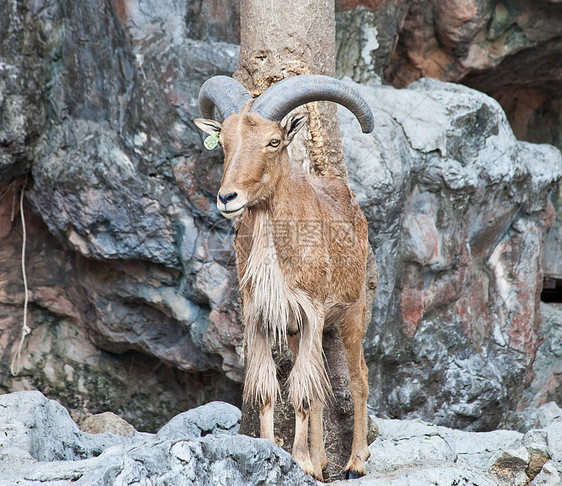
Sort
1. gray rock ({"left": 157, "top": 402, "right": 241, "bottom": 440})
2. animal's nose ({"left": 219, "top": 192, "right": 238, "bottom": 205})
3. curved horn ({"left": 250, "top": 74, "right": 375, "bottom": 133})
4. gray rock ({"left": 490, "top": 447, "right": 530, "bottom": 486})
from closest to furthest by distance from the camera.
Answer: animal's nose ({"left": 219, "top": 192, "right": 238, "bottom": 205})
curved horn ({"left": 250, "top": 74, "right": 375, "bottom": 133})
gray rock ({"left": 490, "top": 447, "right": 530, "bottom": 486})
gray rock ({"left": 157, "top": 402, "right": 241, "bottom": 440})

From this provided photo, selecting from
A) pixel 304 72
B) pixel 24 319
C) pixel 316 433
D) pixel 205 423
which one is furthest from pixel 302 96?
pixel 24 319

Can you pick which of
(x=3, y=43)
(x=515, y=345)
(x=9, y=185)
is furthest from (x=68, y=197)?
(x=515, y=345)

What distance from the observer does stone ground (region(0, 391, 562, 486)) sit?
3.83 meters

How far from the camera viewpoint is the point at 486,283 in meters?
10.4

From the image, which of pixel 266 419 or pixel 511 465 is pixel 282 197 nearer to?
pixel 266 419

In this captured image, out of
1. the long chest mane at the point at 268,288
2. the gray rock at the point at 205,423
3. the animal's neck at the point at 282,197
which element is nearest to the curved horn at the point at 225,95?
the animal's neck at the point at 282,197

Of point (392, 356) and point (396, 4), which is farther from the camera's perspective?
point (396, 4)

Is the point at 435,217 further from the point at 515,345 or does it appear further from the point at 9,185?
the point at 9,185

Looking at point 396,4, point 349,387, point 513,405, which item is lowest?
point 513,405

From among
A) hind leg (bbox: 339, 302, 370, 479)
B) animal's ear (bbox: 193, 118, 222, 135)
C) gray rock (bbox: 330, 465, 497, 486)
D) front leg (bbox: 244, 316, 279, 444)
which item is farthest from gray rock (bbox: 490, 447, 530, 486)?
animal's ear (bbox: 193, 118, 222, 135)

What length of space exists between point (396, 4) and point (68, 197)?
5151 mm

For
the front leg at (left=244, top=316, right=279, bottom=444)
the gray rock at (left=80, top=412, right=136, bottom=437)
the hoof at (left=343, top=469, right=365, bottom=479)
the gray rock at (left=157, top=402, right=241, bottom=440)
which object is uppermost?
the front leg at (left=244, top=316, right=279, bottom=444)

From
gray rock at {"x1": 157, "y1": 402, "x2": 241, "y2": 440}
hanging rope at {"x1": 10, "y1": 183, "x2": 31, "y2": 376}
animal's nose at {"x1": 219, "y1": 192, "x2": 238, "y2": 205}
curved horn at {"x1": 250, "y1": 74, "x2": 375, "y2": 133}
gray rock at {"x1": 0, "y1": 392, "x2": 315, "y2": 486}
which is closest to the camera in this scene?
gray rock at {"x1": 0, "y1": 392, "x2": 315, "y2": 486}

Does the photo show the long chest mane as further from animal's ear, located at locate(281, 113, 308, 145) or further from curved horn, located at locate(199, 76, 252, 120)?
curved horn, located at locate(199, 76, 252, 120)
